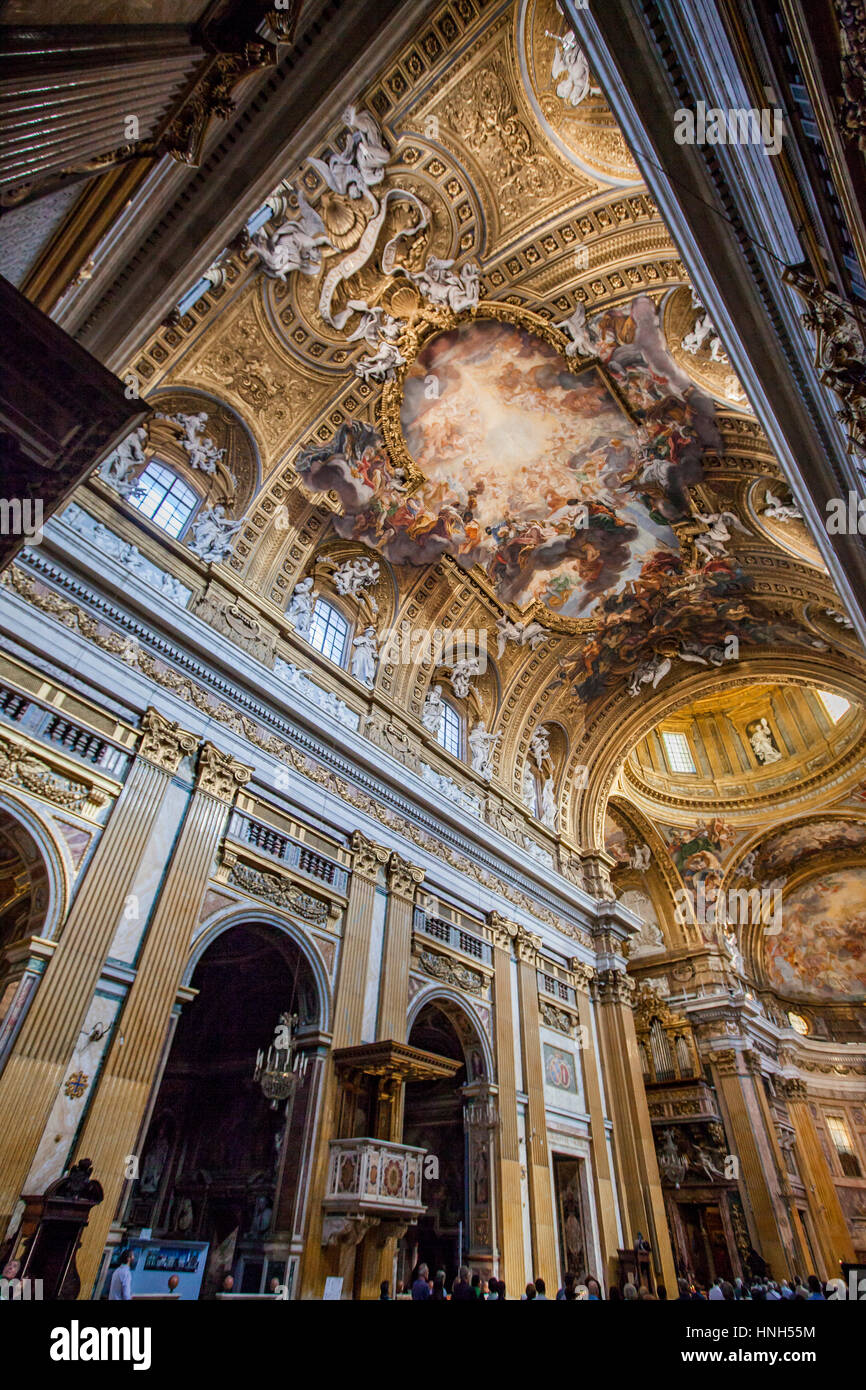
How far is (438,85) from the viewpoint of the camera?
932 cm

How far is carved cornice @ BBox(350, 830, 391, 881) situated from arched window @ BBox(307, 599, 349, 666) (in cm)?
342

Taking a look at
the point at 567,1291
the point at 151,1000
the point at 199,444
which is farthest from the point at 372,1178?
the point at 199,444

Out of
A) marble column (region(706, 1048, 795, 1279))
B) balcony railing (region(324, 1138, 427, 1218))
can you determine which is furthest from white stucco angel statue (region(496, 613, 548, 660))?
marble column (region(706, 1048, 795, 1279))

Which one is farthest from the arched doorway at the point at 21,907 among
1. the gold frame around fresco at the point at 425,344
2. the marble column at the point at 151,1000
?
the gold frame around fresco at the point at 425,344

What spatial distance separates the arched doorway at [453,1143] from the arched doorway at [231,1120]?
2431mm

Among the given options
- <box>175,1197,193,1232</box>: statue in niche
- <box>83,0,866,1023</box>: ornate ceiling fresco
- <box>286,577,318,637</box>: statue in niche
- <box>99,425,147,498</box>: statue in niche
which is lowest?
<box>175,1197,193,1232</box>: statue in niche

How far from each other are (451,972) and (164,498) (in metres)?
9.47

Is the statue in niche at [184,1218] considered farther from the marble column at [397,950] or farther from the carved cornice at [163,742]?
the carved cornice at [163,742]

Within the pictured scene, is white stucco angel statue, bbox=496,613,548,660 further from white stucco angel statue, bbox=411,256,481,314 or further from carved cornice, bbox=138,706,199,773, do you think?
carved cornice, bbox=138,706,199,773

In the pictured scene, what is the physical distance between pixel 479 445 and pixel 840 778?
54.8ft

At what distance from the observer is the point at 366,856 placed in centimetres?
1182

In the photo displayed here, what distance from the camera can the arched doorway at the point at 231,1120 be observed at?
30.7 feet

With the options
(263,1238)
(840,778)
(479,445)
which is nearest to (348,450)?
(479,445)

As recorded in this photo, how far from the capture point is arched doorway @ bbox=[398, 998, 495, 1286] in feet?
36.8
